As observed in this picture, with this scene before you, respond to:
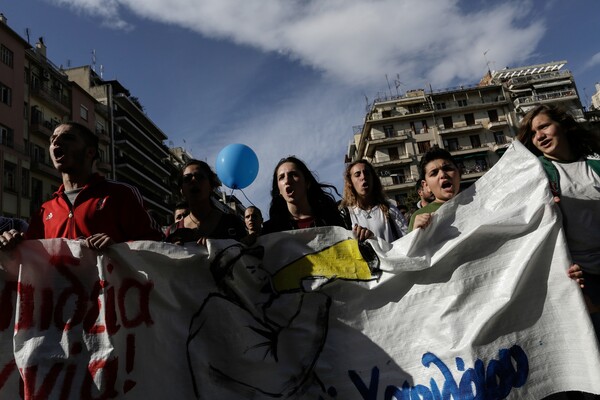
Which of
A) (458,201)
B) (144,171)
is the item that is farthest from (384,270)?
(144,171)

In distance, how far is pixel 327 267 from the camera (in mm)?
2850

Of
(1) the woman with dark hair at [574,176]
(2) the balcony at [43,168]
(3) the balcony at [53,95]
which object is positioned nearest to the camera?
(1) the woman with dark hair at [574,176]

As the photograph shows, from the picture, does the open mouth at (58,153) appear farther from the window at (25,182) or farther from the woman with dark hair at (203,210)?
the window at (25,182)

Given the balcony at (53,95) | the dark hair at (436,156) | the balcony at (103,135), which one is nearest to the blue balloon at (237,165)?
the dark hair at (436,156)

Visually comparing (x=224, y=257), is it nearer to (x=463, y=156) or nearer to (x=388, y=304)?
(x=388, y=304)

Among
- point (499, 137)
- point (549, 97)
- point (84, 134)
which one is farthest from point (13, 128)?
point (549, 97)

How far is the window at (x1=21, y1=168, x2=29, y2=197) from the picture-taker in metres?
25.0

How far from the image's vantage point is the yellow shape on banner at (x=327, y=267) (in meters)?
2.80

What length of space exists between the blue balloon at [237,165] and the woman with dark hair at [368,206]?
3297 mm

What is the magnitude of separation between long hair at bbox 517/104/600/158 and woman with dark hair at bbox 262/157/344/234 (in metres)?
1.39

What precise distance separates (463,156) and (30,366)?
164ft

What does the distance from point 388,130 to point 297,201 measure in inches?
1914

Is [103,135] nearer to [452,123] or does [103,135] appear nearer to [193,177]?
[452,123]

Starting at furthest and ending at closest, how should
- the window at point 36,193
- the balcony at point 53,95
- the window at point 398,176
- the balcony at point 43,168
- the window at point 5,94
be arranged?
1. the window at point 398,176
2. the balcony at point 53,95
3. the balcony at point 43,168
4. the window at point 36,193
5. the window at point 5,94
